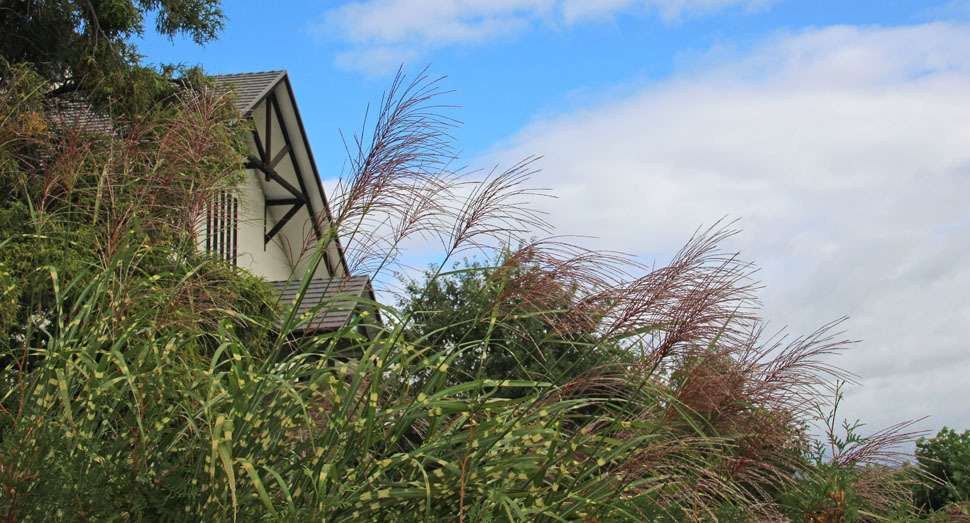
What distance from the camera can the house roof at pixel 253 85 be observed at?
11.9m

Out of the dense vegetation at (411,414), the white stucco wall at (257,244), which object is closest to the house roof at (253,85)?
Result: the white stucco wall at (257,244)

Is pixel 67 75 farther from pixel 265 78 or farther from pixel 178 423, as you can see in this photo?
pixel 178 423

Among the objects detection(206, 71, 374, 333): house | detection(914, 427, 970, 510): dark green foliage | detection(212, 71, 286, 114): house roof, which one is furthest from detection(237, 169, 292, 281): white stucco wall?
detection(914, 427, 970, 510): dark green foliage

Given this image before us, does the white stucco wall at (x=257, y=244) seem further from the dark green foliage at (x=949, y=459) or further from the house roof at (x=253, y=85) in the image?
the dark green foliage at (x=949, y=459)

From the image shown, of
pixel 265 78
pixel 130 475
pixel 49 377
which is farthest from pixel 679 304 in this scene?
pixel 265 78

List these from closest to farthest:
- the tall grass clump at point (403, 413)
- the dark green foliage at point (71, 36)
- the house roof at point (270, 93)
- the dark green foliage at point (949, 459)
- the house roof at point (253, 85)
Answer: the tall grass clump at point (403, 413), the dark green foliage at point (949, 459), the dark green foliage at point (71, 36), the house roof at point (253, 85), the house roof at point (270, 93)

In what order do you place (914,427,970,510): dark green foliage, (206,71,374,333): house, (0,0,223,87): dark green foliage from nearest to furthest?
(914,427,970,510): dark green foliage → (0,0,223,87): dark green foliage → (206,71,374,333): house

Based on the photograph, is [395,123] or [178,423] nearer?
[178,423]

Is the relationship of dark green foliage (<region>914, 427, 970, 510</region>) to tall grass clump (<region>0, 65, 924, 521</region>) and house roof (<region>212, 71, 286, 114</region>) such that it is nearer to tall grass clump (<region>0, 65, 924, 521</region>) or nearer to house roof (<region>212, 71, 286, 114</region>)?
tall grass clump (<region>0, 65, 924, 521</region>)

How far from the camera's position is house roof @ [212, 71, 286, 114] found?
11.9 metres

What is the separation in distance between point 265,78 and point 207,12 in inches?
137

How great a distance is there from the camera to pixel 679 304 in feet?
8.19

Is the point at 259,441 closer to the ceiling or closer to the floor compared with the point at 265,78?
closer to the floor

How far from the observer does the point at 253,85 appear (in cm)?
1298
